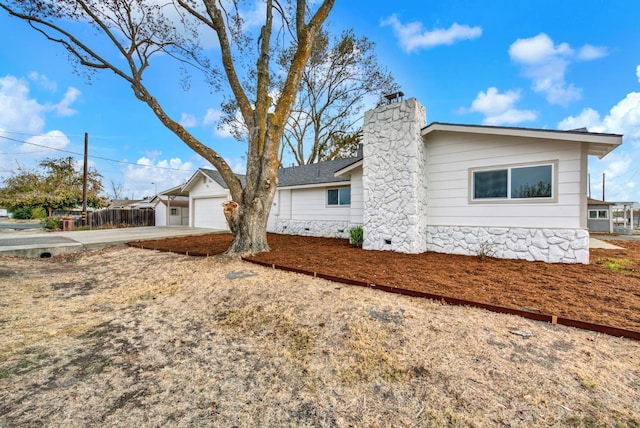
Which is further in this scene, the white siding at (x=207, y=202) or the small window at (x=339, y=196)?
the white siding at (x=207, y=202)

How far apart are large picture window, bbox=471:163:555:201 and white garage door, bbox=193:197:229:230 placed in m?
13.6

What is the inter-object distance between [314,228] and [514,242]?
791cm

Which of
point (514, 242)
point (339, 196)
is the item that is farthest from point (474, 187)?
point (339, 196)

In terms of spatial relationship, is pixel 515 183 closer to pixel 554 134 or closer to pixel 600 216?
pixel 554 134

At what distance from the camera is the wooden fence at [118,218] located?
1905 centimetres

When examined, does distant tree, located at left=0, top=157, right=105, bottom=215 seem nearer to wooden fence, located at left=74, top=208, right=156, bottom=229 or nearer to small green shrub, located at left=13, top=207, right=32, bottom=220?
small green shrub, located at left=13, top=207, right=32, bottom=220

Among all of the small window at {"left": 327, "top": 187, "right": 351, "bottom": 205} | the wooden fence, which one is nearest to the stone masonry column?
the small window at {"left": 327, "top": 187, "right": 351, "bottom": 205}

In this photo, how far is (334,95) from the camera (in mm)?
21578

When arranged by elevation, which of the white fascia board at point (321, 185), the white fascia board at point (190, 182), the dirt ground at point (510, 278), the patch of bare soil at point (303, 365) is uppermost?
the white fascia board at point (190, 182)

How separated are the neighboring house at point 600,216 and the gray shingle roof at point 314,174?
18.6 m

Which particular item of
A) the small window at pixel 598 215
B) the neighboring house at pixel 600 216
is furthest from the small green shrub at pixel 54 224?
the small window at pixel 598 215

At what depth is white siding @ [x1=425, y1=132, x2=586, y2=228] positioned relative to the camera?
598cm

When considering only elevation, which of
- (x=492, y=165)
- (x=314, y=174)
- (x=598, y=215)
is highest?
(x=314, y=174)

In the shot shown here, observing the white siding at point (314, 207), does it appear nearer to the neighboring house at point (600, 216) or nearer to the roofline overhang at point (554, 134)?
the roofline overhang at point (554, 134)
